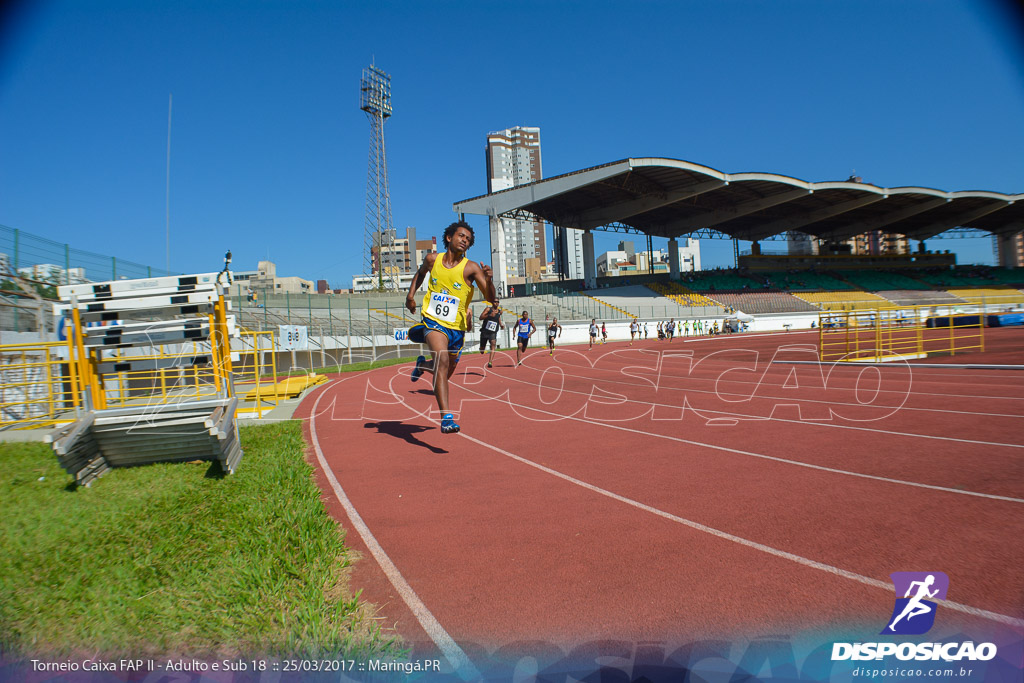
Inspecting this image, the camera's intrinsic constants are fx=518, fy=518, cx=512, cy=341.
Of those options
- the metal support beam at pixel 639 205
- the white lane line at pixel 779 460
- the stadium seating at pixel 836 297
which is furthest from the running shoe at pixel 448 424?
the stadium seating at pixel 836 297

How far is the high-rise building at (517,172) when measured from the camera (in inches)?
5404

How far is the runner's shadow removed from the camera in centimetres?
629

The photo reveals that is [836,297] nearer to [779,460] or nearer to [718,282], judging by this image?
[718,282]

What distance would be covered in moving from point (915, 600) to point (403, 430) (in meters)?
6.01

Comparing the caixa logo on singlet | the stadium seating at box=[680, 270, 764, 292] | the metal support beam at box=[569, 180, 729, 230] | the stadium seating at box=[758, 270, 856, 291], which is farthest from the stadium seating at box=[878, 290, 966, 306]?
the caixa logo on singlet

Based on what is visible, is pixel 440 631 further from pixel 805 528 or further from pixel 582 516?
pixel 805 528

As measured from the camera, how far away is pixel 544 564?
2.89m

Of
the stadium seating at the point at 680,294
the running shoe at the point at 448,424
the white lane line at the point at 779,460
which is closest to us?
the white lane line at the point at 779,460

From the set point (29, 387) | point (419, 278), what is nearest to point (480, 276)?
point (419, 278)

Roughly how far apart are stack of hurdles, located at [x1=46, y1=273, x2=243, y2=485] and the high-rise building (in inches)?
5038

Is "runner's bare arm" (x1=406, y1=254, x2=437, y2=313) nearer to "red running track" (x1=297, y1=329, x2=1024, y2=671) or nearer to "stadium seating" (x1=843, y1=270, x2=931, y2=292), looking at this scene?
"red running track" (x1=297, y1=329, x2=1024, y2=671)

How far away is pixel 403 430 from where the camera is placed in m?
7.35

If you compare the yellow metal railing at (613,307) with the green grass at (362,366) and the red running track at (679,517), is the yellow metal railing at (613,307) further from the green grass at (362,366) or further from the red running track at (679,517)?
the red running track at (679,517)

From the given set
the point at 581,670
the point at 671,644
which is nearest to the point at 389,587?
the point at 581,670
